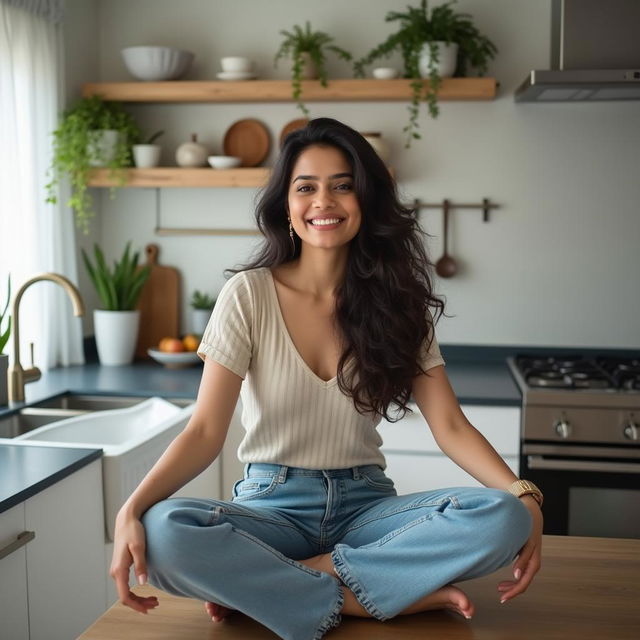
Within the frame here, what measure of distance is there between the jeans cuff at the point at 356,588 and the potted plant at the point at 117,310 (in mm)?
2049

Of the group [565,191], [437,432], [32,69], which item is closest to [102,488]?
[437,432]

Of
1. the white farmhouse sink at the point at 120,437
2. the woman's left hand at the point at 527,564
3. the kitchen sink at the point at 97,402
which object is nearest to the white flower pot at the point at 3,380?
the white farmhouse sink at the point at 120,437

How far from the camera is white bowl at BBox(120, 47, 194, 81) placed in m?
3.42

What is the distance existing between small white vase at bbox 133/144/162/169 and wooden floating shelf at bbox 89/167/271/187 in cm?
5

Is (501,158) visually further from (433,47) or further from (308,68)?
(308,68)

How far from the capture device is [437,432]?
1.87 meters

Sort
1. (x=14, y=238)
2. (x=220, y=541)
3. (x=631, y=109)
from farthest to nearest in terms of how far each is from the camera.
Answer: (x=631, y=109) → (x=14, y=238) → (x=220, y=541)

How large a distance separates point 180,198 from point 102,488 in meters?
1.69

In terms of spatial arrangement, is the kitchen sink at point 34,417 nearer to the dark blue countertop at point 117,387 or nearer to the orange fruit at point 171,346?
the dark blue countertop at point 117,387

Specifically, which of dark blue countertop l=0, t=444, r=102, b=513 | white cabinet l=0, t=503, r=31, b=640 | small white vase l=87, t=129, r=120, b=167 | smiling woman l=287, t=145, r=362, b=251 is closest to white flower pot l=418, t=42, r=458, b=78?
small white vase l=87, t=129, r=120, b=167

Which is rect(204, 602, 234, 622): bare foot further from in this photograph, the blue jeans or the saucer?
the saucer

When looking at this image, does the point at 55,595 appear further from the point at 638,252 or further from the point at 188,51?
the point at 638,252

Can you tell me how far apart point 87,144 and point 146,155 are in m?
0.26

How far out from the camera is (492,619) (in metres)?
1.65
